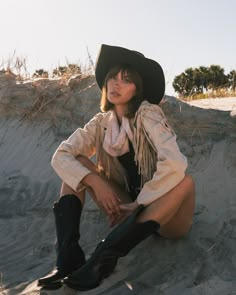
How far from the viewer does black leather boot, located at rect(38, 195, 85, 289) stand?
3.01 metres

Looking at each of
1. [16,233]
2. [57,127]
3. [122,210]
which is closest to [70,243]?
[122,210]

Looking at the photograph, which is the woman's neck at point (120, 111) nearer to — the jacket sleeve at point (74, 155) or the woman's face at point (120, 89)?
the woman's face at point (120, 89)

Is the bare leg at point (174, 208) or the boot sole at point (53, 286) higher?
the bare leg at point (174, 208)

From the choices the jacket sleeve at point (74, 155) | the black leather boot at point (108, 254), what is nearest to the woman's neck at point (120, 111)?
the jacket sleeve at point (74, 155)

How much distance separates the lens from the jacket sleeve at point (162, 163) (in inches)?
120

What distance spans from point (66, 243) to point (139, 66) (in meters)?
1.23

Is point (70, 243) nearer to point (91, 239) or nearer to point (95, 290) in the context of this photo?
point (95, 290)

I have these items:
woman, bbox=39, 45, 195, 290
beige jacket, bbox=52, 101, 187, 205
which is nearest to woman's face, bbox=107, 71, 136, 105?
woman, bbox=39, 45, 195, 290

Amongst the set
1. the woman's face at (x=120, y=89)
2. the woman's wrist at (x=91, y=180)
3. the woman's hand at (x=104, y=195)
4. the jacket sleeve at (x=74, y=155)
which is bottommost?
the woman's hand at (x=104, y=195)

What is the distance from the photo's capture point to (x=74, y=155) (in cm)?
356

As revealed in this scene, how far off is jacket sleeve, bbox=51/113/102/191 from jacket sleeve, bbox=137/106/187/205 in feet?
1.47

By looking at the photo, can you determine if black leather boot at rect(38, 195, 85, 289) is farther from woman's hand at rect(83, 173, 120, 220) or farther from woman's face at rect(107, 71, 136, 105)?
woman's face at rect(107, 71, 136, 105)

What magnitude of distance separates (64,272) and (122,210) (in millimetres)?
526

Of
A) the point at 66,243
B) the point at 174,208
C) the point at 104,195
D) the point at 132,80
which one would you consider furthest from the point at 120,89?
the point at 66,243
